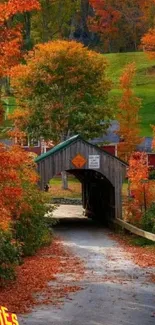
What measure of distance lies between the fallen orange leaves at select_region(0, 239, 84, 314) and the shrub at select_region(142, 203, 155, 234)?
639 cm

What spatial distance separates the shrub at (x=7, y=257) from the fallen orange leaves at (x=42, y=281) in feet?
1.07

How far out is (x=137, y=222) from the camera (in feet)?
123

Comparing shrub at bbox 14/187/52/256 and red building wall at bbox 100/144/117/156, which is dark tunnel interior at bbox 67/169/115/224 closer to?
shrub at bbox 14/187/52/256

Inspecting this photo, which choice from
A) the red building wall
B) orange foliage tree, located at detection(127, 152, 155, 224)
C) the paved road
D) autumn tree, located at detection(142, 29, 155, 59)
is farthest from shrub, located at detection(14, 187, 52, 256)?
autumn tree, located at detection(142, 29, 155, 59)

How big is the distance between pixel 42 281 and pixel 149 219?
14286mm

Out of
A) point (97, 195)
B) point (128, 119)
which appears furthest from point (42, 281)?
point (128, 119)

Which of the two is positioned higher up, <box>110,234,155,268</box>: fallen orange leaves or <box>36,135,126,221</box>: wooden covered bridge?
<box>36,135,126,221</box>: wooden covered bridge

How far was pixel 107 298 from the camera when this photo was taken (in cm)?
1889

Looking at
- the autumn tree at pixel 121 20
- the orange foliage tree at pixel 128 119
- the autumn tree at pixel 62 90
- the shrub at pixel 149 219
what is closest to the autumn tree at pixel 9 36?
the shrub at pixel 149 219

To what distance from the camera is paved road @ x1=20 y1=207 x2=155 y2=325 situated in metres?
16.2

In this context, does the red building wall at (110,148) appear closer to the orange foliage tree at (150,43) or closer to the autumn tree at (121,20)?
the orange foliage tree at (150,43)

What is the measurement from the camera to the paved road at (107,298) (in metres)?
16.2

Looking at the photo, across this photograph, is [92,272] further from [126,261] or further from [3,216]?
[3,216]

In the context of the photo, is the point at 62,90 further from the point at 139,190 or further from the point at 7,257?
the point at 7,257
